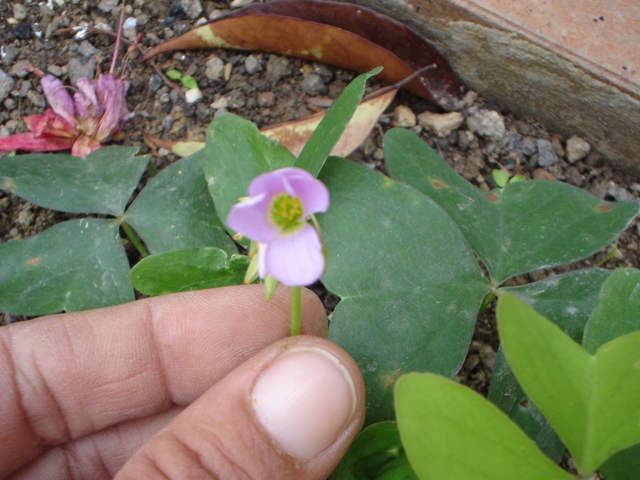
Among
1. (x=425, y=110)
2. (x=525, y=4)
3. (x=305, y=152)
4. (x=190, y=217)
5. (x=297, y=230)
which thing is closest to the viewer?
(x=297, y=230)

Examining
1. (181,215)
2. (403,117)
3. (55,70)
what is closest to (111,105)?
(55,70)

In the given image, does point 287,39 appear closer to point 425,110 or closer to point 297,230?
point 425,110

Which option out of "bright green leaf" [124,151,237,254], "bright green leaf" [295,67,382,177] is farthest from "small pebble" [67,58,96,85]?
"bright green leaf" [295,67,382,177]

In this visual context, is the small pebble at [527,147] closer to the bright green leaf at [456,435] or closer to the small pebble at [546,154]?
the small pebble at [546,154]

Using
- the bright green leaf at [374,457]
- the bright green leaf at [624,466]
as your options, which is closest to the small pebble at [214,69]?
the bright green leaf at [374,457]

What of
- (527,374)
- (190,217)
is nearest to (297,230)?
(527,374)

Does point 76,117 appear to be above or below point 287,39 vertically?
below

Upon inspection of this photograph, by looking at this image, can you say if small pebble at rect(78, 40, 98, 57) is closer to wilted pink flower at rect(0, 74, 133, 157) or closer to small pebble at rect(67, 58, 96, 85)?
small pebble at rect(67, 58, 96, 85)
